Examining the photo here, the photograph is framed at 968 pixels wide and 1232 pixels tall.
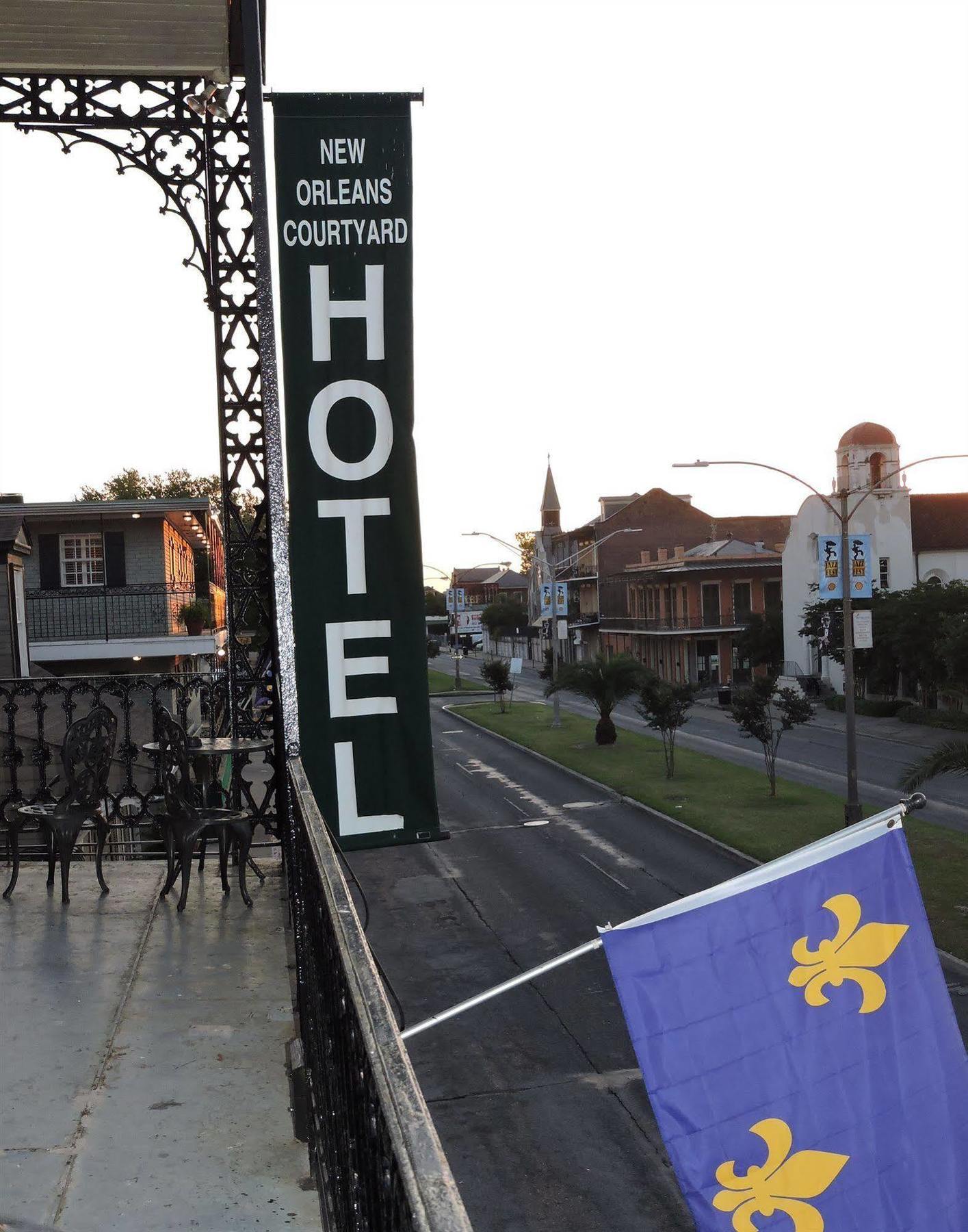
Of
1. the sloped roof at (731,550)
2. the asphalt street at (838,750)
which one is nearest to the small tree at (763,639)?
the sloped roof at (731,550)

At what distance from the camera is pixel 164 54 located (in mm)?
7098

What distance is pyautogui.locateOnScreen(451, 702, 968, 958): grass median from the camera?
2017 centimetres

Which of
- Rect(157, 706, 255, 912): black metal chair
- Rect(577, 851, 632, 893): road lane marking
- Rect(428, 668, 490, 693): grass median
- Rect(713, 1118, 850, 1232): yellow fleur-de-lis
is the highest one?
Rect(157, 706, 255, 912): black metal chair

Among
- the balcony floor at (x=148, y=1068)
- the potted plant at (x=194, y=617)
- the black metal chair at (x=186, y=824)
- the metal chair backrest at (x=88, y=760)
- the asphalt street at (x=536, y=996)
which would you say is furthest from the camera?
the potted plant at (x=194, y=617)

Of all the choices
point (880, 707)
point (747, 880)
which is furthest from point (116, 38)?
point (880, 707)

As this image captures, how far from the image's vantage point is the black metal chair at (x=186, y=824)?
23.2 feet

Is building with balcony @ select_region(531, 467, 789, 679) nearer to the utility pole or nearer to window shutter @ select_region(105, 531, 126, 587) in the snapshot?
window shutter @ select_region(105, 531, 126, 587)

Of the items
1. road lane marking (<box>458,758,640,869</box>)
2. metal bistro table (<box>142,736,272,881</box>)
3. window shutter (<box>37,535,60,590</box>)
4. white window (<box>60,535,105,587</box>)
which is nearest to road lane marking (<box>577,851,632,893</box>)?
road lane marking (<box>458,758,640,869</box>)

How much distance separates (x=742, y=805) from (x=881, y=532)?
36.2 meters

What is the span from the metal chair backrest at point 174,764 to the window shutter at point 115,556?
26.8 m

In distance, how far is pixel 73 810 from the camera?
7449 mm

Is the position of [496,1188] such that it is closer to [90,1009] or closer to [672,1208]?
[672,1208]

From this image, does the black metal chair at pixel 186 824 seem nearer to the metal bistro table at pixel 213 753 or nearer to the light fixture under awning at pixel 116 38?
the metal bistro table at pixel 213 753

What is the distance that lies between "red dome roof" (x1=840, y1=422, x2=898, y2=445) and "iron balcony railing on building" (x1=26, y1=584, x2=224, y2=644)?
145 feet
